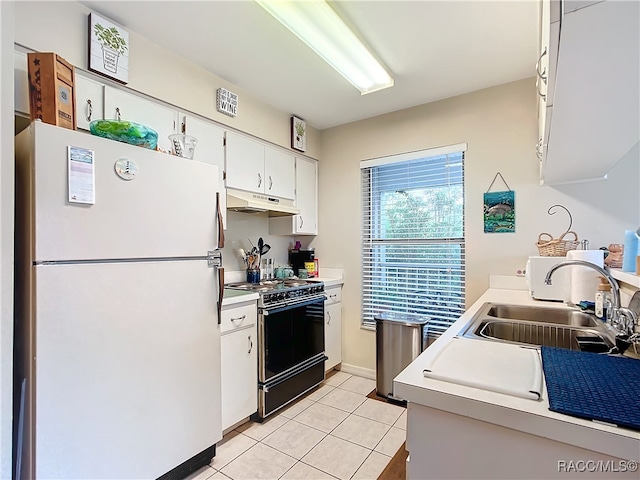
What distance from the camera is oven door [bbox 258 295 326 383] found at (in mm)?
2268

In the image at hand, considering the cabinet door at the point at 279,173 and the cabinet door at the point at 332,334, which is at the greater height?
the cabinet door at the point at 279,173

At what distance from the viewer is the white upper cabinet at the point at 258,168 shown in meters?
2.50

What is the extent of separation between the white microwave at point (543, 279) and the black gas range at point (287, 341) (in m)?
1.62

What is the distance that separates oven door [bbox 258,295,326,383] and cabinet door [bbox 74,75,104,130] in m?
Result: 1.55

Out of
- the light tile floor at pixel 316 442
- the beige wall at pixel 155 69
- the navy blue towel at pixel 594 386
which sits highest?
the beige wall at pixel 155 69

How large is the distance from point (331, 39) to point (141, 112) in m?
1.23

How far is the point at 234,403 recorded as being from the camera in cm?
208

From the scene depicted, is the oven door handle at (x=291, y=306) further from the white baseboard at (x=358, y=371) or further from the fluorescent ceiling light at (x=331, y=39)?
the fluorescent ceiling light at (x=331, y=39)

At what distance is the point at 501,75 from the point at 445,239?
1.33 meters

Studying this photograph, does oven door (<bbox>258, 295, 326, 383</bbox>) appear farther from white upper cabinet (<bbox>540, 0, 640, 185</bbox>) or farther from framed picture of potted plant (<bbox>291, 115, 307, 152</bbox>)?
white upper cabinet (<bbox>540, 0, 640, 185</bbox>)

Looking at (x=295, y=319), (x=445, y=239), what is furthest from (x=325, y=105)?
(x=295, y=319)

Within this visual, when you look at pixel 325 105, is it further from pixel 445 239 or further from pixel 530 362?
pixel 530 362

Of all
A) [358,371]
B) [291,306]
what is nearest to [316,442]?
[291,306]

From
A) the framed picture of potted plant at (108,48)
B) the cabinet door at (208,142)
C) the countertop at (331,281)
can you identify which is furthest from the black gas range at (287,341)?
the framed picture of potted plant at (108,48)
